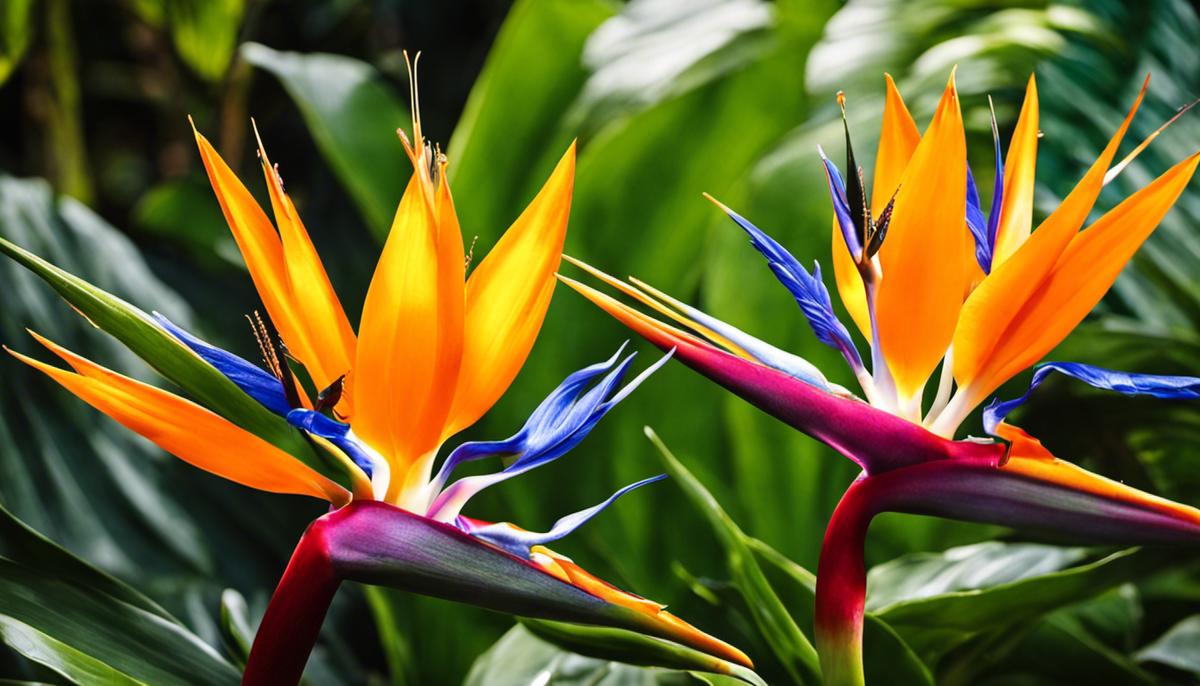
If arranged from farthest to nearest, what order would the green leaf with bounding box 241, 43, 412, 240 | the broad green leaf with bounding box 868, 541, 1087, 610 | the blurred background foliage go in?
the green leaf with bounding box 241, 43, 412, 240 < the blurred background foliage < the broad green leaf with bounding box 868, 541, 1087, 610

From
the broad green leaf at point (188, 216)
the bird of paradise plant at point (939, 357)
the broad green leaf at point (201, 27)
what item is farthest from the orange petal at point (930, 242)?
the broad green leaf at point (201, 27)

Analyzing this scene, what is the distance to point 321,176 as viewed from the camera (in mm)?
1283

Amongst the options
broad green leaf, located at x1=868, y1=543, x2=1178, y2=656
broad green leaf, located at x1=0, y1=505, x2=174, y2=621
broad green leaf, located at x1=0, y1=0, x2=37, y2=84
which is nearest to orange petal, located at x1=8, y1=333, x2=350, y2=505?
broad green leaf, located at x1=0, y1=505, x2=174, y2=621

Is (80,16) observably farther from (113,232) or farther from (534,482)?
(534,482)

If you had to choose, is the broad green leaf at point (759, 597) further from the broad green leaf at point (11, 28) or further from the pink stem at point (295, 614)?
the broad green leaf at point (11, 28)

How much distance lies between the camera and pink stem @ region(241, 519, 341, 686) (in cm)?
24

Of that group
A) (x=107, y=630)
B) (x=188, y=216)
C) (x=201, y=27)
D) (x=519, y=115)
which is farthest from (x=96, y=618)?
(x=201, y=27)

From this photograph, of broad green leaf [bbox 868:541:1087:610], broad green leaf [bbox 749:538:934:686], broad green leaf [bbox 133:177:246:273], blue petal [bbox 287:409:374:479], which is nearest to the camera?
blue petal [bbox 287:409:374:479]

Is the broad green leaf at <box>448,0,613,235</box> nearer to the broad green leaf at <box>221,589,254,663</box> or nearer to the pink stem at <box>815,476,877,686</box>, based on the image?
the broad green leaf at <box>221,589,254,663</box>

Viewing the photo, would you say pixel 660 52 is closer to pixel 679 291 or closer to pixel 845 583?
pixel 679 291

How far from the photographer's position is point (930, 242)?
0.86 ft

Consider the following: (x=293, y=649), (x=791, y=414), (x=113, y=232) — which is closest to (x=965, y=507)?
(x=791, y=414)

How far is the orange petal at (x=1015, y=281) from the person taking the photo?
246 mm

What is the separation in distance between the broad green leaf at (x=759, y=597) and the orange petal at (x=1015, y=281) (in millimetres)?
99
